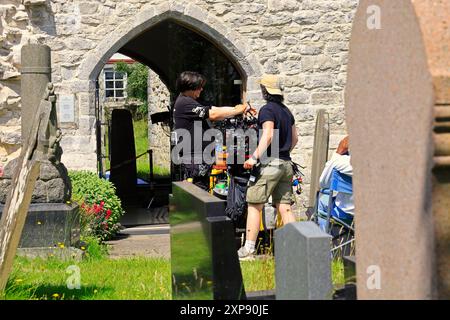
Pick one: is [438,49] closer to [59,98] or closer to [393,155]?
[393,155]

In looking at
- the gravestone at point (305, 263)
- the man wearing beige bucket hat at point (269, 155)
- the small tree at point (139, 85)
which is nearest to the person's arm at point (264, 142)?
the man wearing beige bucket hat at point (269, 155)

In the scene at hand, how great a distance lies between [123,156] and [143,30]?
9.87ft

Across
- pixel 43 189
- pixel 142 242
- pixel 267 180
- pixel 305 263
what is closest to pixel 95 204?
pixel 142 242

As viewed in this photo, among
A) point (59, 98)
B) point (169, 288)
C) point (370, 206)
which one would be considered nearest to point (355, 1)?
point (59, 98)

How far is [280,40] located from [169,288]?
6.12 meters

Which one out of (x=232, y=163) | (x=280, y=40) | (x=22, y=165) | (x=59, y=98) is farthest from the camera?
(x=280, y=40)

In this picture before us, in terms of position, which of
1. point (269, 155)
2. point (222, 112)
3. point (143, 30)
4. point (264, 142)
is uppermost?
point (143, 30)

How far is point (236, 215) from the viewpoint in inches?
326

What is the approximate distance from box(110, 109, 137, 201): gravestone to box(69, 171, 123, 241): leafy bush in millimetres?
3412

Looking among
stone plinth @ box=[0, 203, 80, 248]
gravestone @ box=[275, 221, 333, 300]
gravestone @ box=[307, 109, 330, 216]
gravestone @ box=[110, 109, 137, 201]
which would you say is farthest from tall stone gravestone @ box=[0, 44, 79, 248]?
gravestone @ box=[110, 109, 137, 201]

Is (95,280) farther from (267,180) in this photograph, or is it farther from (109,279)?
(267,180)

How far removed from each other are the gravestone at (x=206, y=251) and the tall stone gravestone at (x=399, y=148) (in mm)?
→ 679

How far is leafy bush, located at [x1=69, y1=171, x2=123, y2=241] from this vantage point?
29.6ft

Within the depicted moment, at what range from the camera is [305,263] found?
3326mm
